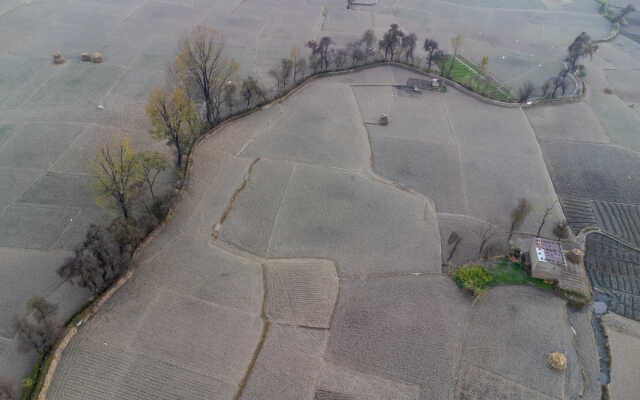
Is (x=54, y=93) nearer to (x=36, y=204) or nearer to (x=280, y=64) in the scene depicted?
(x=36, y=204)

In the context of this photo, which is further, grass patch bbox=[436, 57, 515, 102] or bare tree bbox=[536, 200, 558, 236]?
grass patch bbox=[436, 57, 515, 102]

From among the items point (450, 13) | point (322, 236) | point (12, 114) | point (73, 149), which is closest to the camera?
point (322, 236)

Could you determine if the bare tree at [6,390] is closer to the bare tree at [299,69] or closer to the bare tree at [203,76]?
the bare tree at [203,76]

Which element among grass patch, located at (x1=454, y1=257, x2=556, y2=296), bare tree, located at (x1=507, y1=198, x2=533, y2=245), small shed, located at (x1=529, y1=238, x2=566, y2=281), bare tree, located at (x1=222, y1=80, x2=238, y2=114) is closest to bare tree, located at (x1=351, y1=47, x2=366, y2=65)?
bare tree, located at (x1=222, y1=80, x2=238, y2=114)

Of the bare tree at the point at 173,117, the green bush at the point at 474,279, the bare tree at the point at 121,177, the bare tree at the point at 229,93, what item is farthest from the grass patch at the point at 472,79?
the bare tree at the point at 121,177

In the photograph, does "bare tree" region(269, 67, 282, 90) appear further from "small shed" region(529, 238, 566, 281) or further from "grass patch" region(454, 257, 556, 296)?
"small shed" region(529, 238, 566, 281)

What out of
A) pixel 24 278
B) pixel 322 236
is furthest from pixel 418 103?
pixel 24 278
